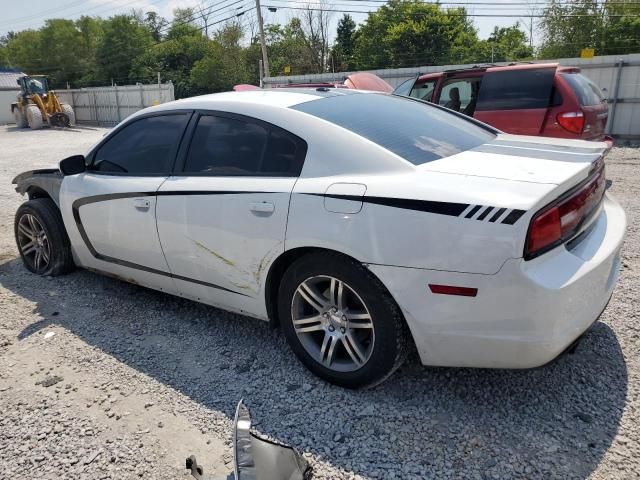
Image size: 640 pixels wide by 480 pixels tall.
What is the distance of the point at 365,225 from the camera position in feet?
7.73

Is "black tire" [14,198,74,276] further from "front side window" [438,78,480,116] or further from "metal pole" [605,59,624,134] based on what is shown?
"metal pole" [605,59,624,134]

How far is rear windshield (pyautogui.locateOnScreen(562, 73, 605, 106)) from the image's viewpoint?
646 centimetres

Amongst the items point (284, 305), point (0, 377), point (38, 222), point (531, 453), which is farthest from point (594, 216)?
point (38, 222)

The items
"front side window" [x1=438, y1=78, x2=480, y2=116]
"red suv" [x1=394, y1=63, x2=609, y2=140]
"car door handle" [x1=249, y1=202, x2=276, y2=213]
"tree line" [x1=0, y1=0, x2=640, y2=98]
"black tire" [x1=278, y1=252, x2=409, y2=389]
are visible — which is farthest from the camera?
"tree line" [x1=0, y1=0, x2=640, y2=98]

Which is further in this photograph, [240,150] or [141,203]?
[141,203]

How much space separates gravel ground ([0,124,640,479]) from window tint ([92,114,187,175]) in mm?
1129

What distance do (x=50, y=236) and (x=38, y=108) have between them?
86.0 feet

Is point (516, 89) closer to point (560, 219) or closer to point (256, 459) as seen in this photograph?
point (560, 219)

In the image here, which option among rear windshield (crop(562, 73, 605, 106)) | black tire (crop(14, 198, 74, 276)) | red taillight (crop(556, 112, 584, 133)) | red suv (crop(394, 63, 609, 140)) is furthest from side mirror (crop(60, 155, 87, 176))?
rear windshield (crop(562, 73, 605, 106))

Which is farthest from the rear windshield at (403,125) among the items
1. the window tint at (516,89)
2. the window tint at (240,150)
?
the window tint at (516,89)

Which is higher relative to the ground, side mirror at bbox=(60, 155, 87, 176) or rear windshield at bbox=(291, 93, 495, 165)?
rear windshield at bbox=(291, 93, 495, 165)

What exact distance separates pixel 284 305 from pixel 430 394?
92cm

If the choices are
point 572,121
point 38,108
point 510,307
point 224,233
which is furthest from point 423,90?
point 38,108

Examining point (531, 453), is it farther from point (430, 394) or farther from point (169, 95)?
point (169, 95)
